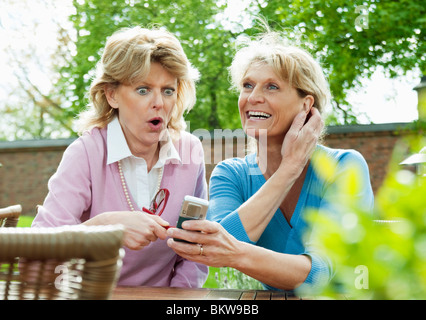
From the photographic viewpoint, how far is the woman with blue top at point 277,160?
7.01 feet

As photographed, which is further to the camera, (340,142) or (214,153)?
(214,153)

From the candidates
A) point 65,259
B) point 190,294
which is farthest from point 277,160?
point 65,259

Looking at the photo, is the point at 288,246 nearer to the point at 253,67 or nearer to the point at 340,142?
the point at 253,67

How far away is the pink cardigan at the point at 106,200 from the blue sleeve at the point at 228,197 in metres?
0.15

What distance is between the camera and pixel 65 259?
2.83 ft

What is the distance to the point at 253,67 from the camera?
2.48 metres

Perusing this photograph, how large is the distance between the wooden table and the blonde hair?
0.98 meters

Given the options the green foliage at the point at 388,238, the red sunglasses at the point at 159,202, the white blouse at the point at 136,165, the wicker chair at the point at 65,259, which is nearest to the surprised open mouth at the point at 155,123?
the white blouse at the point at 136,165

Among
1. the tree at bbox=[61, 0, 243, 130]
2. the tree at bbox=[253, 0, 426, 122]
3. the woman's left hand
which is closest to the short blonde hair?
Answer: the woman's left hand

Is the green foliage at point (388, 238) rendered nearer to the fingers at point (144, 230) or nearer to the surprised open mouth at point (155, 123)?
the fingers at point (144, 230)
